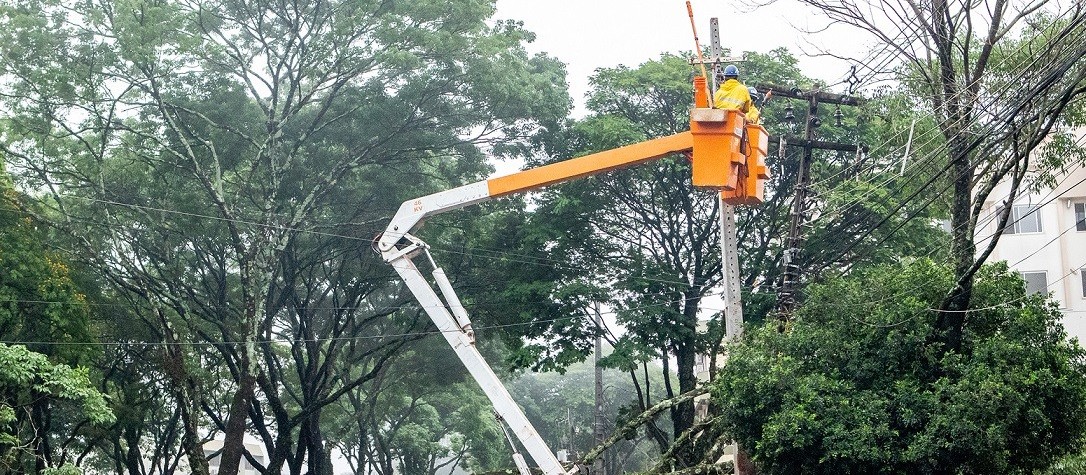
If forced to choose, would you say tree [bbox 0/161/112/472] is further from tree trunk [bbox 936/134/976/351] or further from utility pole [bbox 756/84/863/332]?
tree trunk [bbox 936/134/976/351]

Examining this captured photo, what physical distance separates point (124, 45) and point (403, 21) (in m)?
6.13

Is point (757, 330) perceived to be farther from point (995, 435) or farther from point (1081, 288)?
point (1081, 288)

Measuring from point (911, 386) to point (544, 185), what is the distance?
583 centimetres

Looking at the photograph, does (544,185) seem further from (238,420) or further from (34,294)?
(34,294)

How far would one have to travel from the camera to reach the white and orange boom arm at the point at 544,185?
53.0ft

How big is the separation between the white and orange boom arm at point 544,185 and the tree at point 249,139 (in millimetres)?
9875

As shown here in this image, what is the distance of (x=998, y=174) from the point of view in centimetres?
1371

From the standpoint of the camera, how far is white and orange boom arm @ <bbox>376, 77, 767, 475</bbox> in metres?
16.2

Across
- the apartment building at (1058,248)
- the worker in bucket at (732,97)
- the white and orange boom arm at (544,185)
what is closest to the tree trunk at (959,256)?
the white and orange boom arm at (544,185)

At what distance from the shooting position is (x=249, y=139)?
30562mm

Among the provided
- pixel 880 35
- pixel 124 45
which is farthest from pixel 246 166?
pixel 880 35

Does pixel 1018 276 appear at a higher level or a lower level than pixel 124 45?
lower

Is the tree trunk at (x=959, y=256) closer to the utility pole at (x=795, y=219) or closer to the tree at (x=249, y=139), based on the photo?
the utility pole at (x=795, y=219)

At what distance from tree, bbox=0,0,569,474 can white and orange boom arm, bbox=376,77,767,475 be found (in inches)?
389
